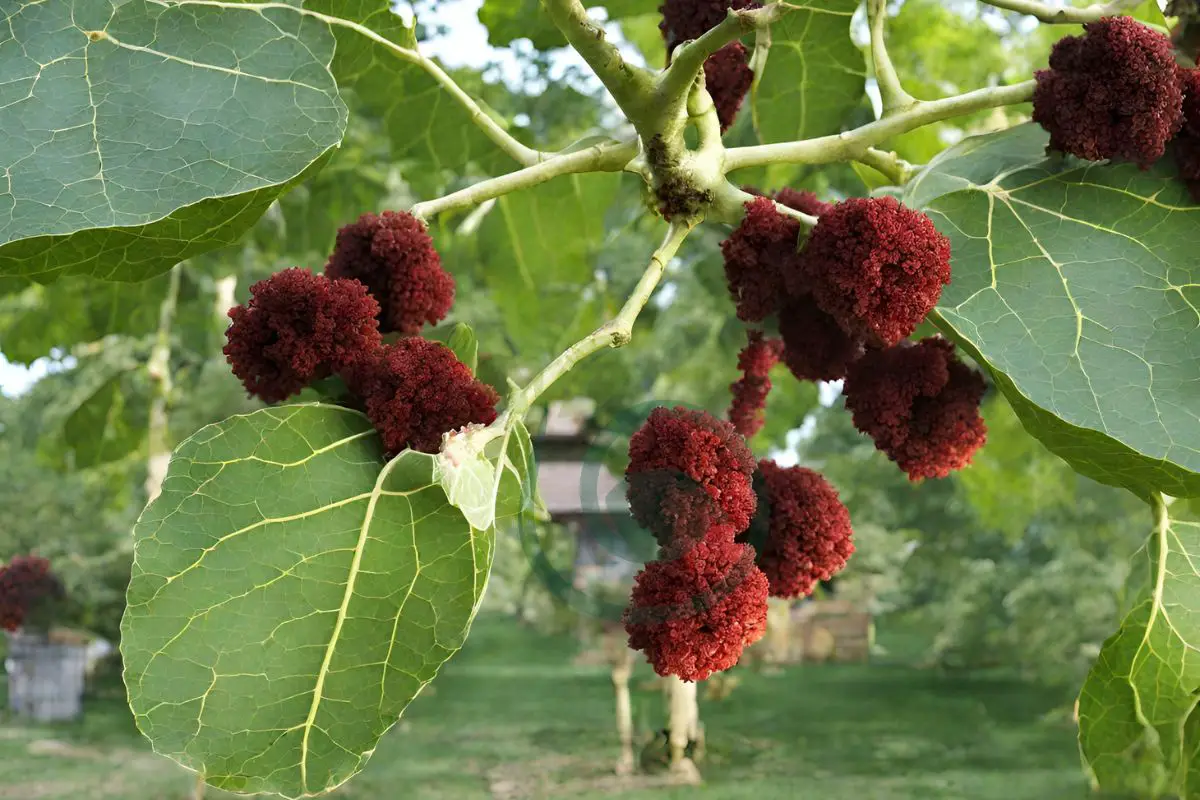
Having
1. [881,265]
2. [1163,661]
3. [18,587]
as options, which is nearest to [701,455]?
[881,265]

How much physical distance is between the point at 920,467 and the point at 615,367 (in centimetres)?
312

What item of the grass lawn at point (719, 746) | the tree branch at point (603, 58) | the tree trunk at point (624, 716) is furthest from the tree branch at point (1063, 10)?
the tree trunk at point (624, 716)

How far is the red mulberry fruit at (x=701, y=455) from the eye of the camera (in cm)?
95

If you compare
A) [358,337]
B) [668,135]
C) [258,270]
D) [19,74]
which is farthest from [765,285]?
[258,270]

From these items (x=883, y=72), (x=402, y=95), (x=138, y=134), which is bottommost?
(x=138, y=134)

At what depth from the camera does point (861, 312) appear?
→ 96 cm

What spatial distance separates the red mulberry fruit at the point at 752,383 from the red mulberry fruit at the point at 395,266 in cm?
32

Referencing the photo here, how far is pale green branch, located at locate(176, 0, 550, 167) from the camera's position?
3.29 feet

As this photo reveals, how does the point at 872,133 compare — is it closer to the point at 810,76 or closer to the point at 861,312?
the point at 861,312

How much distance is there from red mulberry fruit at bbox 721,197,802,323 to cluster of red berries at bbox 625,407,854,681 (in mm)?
155

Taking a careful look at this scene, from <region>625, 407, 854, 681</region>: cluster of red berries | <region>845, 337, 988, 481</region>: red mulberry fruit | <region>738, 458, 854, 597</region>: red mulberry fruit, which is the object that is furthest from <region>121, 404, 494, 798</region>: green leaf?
<region>845, 337, 988, 481</region>: red mulberry fruit

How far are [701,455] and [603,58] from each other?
33 centimetres

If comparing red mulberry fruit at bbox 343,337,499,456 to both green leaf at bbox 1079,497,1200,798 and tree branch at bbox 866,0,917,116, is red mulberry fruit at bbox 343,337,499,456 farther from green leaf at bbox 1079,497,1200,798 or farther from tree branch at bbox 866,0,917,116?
green leaf at bbox 1079,497,1200,798

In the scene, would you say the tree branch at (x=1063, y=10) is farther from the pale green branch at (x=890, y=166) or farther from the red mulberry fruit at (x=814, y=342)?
the red mulberry fruit at (x=814, y=342)
